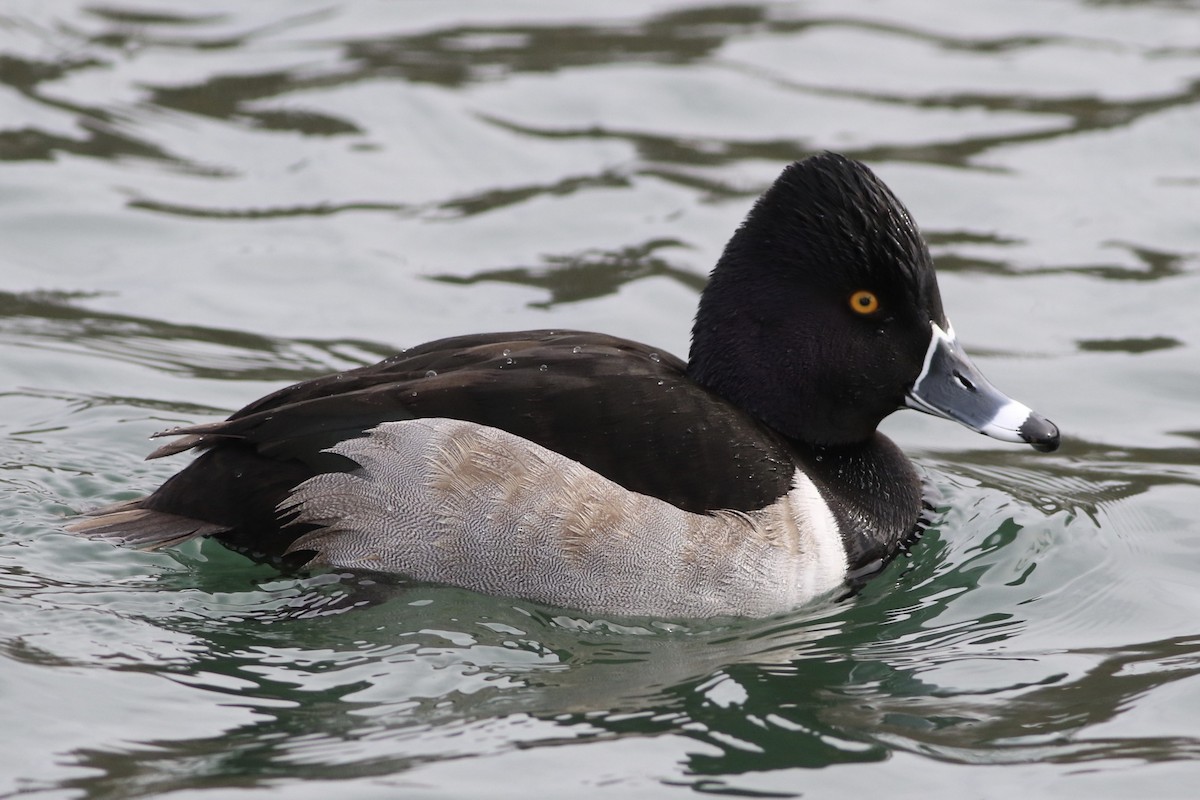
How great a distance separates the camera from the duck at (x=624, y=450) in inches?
234

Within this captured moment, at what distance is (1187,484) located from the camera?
7.61m

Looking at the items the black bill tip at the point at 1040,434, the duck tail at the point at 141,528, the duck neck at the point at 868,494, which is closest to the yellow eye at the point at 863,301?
the duck neck at the point at 868,494

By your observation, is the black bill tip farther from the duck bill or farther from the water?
the water

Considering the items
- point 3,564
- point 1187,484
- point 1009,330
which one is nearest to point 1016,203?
point 1009,330

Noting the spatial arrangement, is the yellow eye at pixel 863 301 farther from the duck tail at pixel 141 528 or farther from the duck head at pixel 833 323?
the duck tail at pixel 141 528

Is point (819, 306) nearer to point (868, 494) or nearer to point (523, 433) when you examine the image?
point (868, 494)

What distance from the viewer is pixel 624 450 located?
5.95 m

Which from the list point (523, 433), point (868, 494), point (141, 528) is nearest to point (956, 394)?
point (868, 494)

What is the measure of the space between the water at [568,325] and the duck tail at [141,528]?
18cm

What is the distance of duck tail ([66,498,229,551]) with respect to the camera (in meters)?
6.04

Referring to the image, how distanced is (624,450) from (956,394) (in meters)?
1.42

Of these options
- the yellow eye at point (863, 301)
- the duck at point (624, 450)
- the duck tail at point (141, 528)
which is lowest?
the duck tail at point (141, 528)

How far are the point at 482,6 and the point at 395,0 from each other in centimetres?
67

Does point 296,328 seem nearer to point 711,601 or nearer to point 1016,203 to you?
point 711,601
